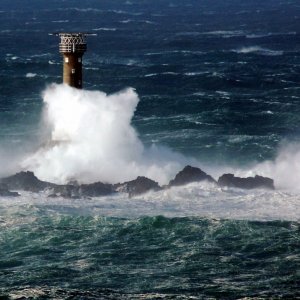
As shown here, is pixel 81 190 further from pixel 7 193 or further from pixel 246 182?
pixel 246 182

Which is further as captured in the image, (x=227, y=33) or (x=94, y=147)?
(x=227, y=33)

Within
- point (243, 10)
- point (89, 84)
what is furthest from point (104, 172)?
point (243, 10)

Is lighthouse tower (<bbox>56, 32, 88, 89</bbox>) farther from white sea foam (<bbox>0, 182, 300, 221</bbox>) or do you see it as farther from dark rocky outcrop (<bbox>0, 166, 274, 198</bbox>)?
white sea foam (<bbox>0, 182, 300, 221</bbox>)

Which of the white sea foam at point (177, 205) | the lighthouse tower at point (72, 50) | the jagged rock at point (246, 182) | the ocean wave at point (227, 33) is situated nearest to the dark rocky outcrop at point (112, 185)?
the jagged rock at point (246, 182)

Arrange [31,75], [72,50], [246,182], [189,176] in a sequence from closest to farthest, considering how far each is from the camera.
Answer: [246,182] → [189,176] → [72,50] → [31,75]

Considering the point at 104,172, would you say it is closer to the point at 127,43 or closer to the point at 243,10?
the point at 127,43

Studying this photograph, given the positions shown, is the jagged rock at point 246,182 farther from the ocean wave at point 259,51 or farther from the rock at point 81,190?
the ocean wave at point 259,51

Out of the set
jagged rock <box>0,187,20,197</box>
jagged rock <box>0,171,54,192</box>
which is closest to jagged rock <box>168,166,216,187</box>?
jagged rock <box>0,171,54,192</box>

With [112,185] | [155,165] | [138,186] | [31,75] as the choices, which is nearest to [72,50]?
[112,185]
